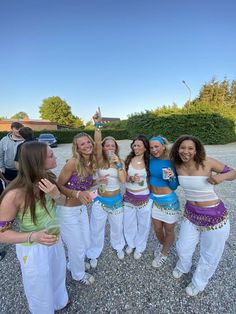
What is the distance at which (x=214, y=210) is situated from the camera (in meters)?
1.90

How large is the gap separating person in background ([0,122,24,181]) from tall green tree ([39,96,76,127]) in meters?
47.8

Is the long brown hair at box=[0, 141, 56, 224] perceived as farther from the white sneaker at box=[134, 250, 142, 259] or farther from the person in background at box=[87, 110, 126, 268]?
the white sneaker at box=[134, 250, 142, 259]

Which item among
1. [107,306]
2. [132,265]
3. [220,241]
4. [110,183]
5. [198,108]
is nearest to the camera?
[220,241]

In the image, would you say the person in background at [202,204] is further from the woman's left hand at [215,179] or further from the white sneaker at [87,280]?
the white sneaker at [87,280]

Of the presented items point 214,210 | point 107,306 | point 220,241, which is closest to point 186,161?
point 214,210

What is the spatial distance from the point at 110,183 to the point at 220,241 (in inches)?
56.9

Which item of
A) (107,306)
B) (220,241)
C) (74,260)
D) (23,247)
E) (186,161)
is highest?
(186,161)

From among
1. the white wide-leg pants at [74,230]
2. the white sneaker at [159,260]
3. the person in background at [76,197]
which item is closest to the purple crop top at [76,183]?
the person in background at [76,197]

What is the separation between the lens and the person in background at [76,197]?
2.02 m

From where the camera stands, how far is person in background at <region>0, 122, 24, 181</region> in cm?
365

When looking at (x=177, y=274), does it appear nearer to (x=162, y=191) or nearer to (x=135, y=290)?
(x=135, y=290)

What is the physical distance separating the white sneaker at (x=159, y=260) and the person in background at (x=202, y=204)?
23.3 inches

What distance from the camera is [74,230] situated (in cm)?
204

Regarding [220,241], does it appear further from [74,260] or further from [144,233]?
[74,260]
